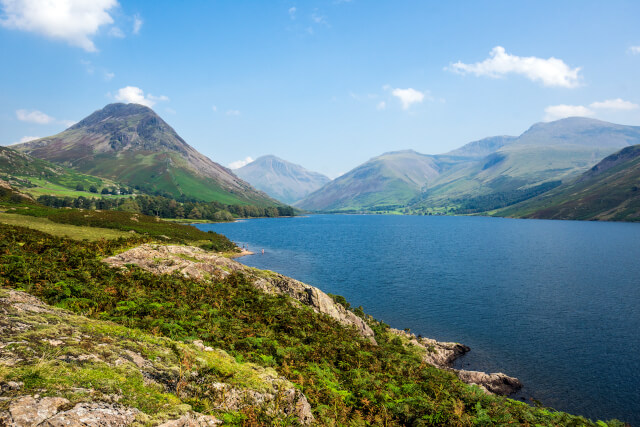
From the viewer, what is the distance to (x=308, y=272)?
3095 inches

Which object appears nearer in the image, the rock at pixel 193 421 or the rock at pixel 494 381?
the rock at pixel 193 421

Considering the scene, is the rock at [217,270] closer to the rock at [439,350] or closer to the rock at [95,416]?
the rock at [439,350]

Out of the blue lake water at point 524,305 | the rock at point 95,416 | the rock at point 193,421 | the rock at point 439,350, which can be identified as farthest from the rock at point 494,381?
the rock at point 95,416

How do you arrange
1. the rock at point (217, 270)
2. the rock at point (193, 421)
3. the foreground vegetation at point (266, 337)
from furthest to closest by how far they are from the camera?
the rock at point (217, 270), the foreground vegetation at point (266, 337), the rock at point (193, 421)

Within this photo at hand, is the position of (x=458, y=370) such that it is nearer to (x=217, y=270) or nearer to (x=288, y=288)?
(x=288, y=288)

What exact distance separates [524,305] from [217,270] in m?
53.1

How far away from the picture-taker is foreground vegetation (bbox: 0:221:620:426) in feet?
52.1

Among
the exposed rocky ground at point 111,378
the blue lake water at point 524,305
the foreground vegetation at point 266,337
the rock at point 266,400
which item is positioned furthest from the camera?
the blue lake water at point 524,305

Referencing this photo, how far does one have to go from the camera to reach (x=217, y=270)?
32062 millimetres

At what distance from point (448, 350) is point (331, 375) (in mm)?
25345

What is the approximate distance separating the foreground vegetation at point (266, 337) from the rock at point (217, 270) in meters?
2.17

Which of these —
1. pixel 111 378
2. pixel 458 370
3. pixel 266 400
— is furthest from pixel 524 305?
pixel 111 378

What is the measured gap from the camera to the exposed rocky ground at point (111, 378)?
24.5 ft

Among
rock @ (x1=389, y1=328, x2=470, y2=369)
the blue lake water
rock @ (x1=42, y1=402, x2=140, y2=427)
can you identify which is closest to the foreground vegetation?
rock @ (x1=42, y1=402, x2=140, y2=427)
